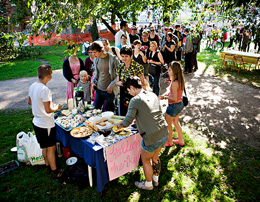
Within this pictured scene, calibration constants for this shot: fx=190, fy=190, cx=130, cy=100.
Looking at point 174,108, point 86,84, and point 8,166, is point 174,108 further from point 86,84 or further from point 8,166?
point 8,166

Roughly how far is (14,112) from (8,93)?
2163mm

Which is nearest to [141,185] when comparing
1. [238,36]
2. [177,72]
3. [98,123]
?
[98,123]

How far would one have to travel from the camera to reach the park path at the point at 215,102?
16.5ft

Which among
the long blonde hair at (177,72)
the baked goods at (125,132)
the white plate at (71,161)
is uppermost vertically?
the long blonde hair at (177,72)

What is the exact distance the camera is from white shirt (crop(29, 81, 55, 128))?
9.62 ft

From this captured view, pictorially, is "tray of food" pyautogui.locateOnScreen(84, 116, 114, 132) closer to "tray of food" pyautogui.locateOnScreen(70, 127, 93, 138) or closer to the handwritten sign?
"tray of food" pyautogui.locateOnScreen(70, 127, 93, 138)

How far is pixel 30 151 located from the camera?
360 cm

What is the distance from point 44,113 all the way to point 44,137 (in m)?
0.44

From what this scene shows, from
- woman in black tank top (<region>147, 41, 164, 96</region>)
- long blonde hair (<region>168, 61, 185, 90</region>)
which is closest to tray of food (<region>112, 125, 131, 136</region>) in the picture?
long blonde hair (<region>168, 61, 185, 90</region>)

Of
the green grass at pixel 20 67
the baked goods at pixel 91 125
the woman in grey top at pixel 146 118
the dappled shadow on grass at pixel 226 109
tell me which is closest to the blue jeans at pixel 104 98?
the baked goods at pixel 91 125

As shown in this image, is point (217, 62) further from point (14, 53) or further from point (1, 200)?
point (14, 53)

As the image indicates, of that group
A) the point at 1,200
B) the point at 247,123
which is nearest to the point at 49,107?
the point at 1,200

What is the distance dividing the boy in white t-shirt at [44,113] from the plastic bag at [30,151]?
0.80 ft

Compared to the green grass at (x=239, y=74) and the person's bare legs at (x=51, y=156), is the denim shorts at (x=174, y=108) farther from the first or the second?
the green grass at (x=239, y=74)
